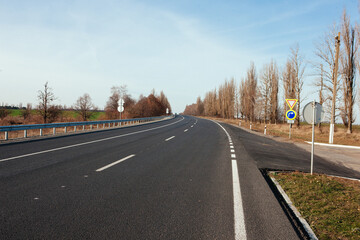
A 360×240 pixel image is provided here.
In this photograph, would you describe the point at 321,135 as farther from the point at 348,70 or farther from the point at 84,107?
the point at 84,107

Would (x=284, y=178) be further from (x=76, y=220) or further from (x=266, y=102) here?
(x=266, y=102)

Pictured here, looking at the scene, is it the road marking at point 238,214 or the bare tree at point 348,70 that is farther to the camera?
the bare tree at point 348,70

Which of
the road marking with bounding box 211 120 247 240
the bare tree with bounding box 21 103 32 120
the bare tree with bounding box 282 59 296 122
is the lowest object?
the road marking with bounding box 211 120 247 240

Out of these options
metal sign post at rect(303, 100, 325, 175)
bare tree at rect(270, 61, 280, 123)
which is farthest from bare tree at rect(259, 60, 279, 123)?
metal sign post at rect(303, 100, 325, 175)

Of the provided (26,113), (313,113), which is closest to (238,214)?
(313,113)

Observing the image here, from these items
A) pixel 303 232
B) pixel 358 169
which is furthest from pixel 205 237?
pixel 358 169

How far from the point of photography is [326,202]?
456 centimetres

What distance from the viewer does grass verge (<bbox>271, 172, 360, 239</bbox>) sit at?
3379 mm

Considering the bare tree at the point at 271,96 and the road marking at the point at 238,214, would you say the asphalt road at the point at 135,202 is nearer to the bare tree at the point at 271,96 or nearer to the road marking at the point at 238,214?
the road marking at the point at 238,214

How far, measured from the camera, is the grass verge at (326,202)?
133 inches

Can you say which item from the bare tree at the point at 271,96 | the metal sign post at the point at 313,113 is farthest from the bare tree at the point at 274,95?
the metal sign post at the point at 313,113

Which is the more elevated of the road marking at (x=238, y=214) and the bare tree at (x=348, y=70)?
the bare tree at (x=348, y=70)

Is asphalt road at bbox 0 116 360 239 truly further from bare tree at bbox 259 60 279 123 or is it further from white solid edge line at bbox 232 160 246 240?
bare tree at bbox 259 60 279 123

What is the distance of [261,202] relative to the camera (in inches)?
168
